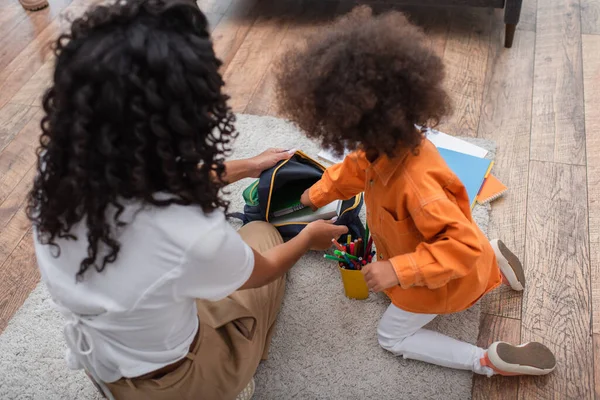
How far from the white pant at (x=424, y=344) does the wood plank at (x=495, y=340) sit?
0.10 feet

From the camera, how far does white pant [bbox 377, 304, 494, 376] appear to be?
3.60 ft

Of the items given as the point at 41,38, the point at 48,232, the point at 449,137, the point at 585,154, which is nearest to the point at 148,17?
the point at 48,232

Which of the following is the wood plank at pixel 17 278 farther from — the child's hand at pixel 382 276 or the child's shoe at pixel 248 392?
the child's hand at pixel 382 276

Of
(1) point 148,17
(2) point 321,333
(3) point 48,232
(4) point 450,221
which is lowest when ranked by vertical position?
(2) point 321,333

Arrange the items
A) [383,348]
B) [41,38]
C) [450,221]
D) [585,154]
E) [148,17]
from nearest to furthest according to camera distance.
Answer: [148,17] < [450,221] < [383,348] < [585,154] < [41,38]

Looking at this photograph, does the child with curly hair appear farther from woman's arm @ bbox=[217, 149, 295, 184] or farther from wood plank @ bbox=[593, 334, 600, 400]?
woman's arm @ bbox=[217, 149, 295, 184]

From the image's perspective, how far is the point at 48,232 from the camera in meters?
0.72

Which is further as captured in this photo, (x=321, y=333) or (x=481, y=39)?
(x=481, y=39)

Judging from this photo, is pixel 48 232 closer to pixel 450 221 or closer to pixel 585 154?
pixel 450 221

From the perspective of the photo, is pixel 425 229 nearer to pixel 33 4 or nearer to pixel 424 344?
pixel 424 344

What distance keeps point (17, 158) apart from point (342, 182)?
3.59 feet

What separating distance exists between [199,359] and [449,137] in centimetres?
97

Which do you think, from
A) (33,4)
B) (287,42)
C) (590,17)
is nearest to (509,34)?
(590,17)

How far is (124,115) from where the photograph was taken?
617mm
